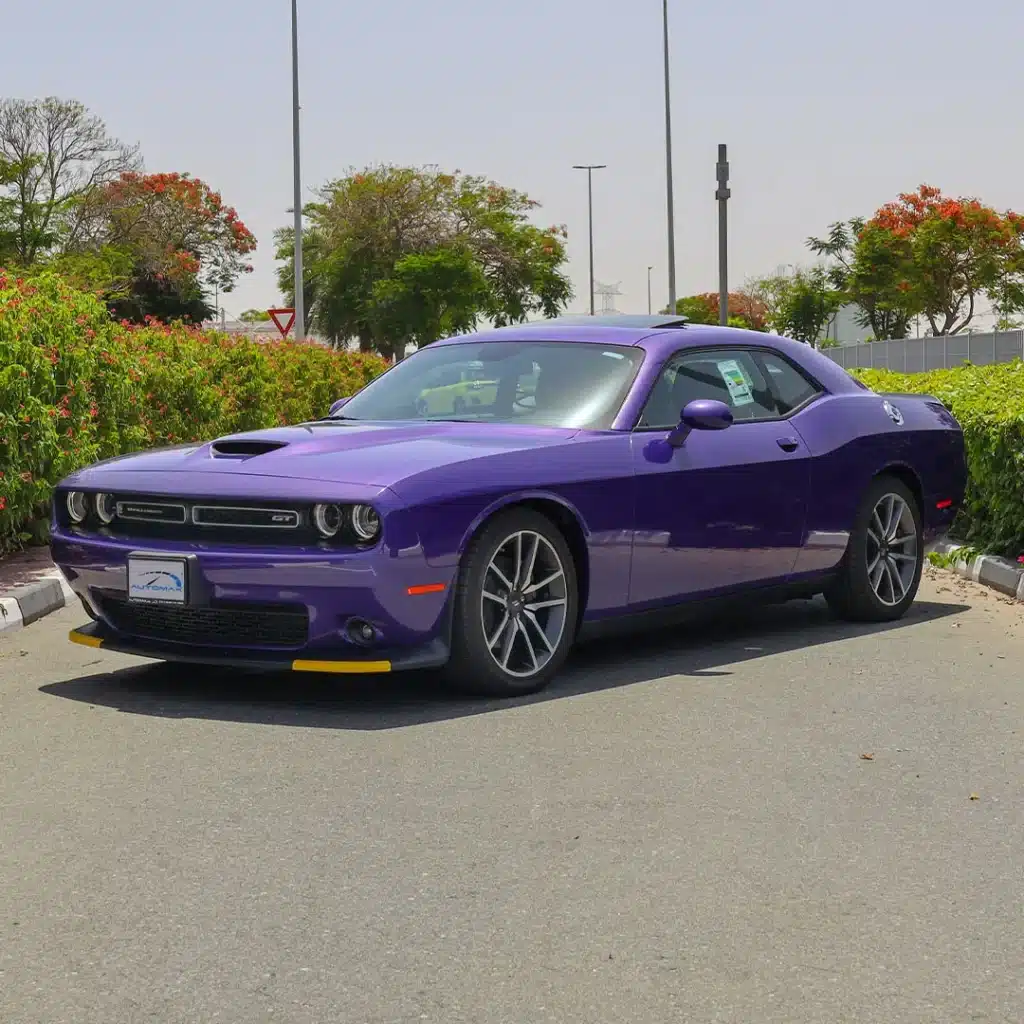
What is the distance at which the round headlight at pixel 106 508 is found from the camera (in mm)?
7520

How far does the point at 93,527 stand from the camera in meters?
7.61

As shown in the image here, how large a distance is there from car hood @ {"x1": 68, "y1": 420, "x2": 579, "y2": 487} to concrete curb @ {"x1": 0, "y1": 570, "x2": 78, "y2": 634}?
2.13 metres

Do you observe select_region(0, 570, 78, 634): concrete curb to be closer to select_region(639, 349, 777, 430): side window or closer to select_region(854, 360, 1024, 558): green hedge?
select_region(639, 349, 777, 430): side window

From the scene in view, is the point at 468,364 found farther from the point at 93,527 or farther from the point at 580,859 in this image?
the point at 580,859

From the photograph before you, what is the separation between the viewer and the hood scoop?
750 cm

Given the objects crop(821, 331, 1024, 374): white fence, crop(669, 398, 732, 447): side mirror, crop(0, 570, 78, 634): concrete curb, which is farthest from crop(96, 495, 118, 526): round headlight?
crop(821, 331, 1024, 374): white fence

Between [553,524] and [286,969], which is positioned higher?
[553,524]

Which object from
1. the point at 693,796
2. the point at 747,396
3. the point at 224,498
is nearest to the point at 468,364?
the point at 747,396

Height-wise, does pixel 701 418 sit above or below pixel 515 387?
below

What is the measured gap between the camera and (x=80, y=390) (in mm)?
12312

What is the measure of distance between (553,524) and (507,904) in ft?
10.3

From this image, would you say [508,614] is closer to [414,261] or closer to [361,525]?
[361,525]

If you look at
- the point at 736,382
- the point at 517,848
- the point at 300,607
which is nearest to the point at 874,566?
the point at 736,382

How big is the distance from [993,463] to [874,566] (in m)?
2.73
